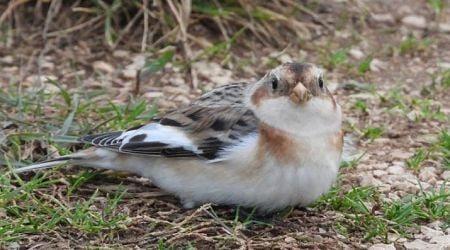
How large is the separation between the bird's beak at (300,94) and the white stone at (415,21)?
3.69m

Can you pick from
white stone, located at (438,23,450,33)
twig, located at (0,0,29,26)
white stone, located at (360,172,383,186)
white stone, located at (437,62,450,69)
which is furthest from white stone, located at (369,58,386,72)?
twig, located at (0,0,29,26)

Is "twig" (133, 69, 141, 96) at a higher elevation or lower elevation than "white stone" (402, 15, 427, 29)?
lower

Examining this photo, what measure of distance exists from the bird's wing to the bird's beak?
24cm

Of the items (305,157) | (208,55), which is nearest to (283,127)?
(305,157)

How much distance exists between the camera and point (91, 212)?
4984 mm

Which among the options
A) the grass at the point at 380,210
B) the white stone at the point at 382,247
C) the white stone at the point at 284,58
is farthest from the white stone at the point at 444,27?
the white stone at the point at 382,247

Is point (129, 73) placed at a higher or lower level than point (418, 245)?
higher

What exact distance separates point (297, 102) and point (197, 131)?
0.58 m

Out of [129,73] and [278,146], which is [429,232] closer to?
[278,146]

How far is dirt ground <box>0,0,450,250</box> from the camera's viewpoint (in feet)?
15.8

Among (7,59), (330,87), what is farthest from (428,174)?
(7,59)

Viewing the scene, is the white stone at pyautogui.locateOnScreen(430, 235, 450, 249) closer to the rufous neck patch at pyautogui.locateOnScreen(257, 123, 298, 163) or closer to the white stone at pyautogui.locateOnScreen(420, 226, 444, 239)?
the white stone at pyautogui.locateOnScreen(420, 226, 444, 239)

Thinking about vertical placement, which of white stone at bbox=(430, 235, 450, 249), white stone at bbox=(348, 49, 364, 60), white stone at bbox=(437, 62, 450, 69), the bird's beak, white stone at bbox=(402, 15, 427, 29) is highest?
Result: the bird's beak

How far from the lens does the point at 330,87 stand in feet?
23.3
